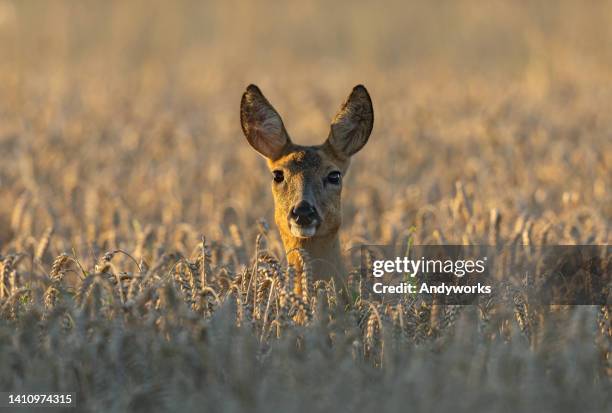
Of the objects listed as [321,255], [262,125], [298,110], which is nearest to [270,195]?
[262,125]

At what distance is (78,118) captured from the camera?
50.7ft

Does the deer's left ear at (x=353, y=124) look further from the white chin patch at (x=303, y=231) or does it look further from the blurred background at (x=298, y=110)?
the blurred background at (x=298, y=110)

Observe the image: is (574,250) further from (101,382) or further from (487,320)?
(101,382)

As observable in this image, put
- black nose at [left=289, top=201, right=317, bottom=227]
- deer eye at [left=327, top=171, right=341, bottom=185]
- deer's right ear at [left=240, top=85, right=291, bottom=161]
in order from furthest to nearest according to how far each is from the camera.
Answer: deer's right ear at [left=240, top=85, right=291, bottom=161] < deer eye at [left=327, top=171, right=341, bottom=185] < black nose at [left=289, top=201, right=317, bottom=227]

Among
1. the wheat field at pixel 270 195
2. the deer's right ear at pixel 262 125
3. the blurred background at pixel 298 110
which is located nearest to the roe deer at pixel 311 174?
the deer's right ear at pixel 262 125

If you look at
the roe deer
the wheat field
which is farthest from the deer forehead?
the wheat field

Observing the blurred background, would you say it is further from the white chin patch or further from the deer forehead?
the white chin patch

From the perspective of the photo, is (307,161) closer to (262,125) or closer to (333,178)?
(333,178)

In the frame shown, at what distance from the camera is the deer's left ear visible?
7254 mm

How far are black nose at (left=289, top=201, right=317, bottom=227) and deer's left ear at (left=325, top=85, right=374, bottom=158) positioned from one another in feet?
2.69

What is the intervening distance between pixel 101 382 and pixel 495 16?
2067 cm

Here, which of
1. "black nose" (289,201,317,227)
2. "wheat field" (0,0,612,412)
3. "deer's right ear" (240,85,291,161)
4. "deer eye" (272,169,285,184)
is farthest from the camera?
"deer's right ear" (240,85,291,161)

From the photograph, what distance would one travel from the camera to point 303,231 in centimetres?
652

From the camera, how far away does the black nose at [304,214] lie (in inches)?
256
